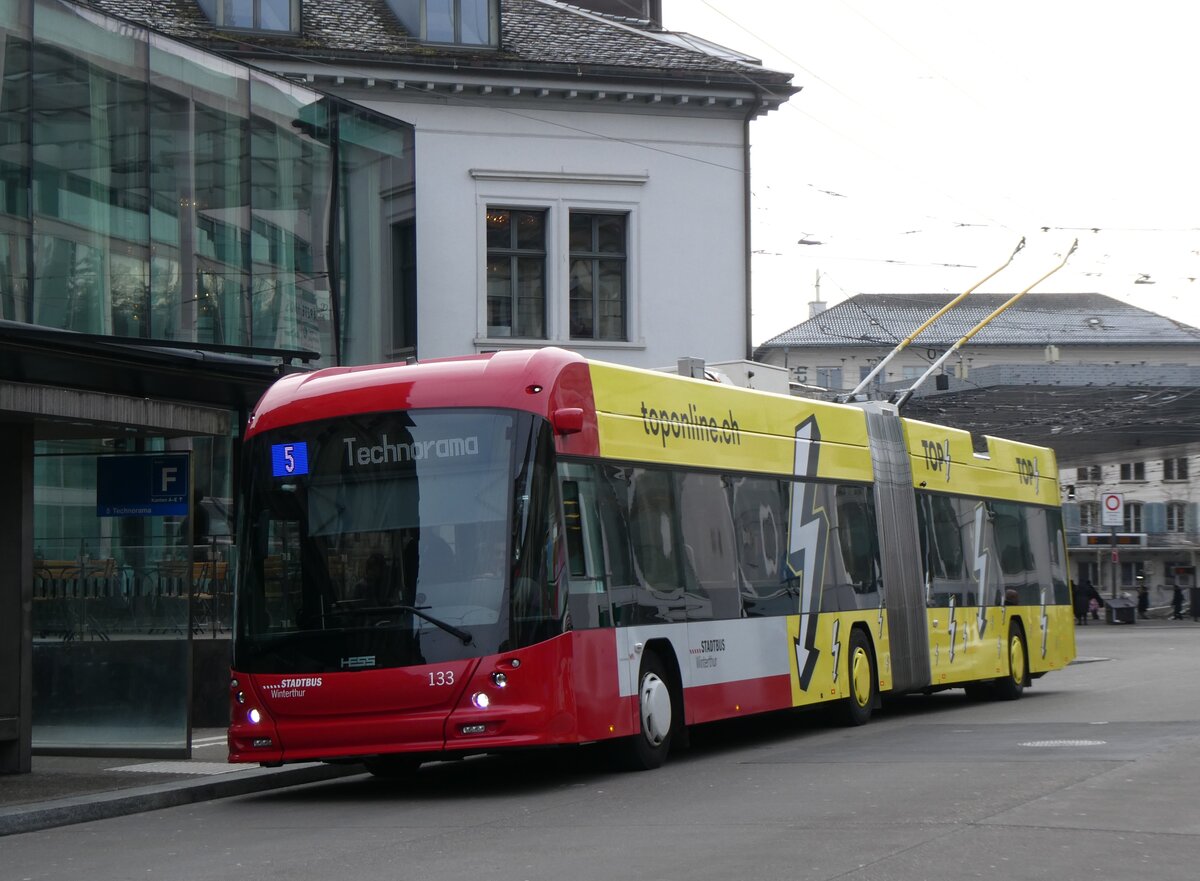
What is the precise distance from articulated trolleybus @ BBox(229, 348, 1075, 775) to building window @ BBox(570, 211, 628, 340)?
12.3m

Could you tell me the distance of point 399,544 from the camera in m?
12.1

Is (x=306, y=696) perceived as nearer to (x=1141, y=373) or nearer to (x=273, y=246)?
(x=273, y=246)

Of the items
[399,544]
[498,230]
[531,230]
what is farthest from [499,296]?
[399,544]

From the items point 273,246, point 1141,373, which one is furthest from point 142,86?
point 1141,373

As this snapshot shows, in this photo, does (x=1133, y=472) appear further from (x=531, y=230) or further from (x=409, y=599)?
(x=409, y=599)

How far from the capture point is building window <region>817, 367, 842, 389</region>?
10119 centimetres

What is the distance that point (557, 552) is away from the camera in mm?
12234

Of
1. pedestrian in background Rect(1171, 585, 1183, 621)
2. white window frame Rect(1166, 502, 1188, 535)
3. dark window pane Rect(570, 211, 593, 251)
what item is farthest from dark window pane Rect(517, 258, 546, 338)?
white window frame Rect(1166, 502, 1188, 535)

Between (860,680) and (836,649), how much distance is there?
785 millimetres

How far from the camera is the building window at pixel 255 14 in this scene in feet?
86.8

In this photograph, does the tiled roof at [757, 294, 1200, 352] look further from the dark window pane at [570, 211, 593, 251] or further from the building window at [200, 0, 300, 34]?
the building window at [200, 0, 300, 34]

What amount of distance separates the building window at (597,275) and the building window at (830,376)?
7314 centimetres

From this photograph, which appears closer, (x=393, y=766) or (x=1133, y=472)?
(x=393, y=766)

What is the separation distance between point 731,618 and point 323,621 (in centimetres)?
404
